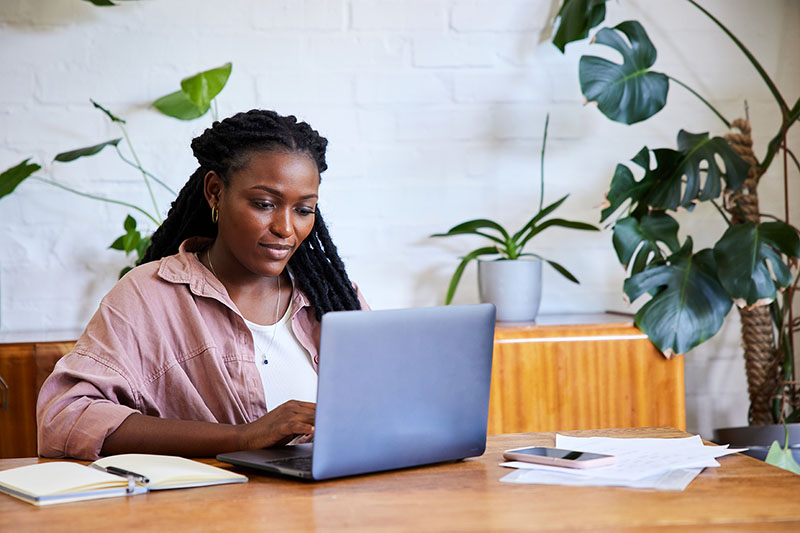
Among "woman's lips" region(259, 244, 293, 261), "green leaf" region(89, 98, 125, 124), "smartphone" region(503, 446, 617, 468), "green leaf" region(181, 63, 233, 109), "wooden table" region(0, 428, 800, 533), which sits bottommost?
"wooden table" region(0, 428, 800, 533)

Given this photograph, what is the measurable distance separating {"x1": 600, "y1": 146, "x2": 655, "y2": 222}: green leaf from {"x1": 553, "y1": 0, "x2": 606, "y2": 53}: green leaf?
1.26ft

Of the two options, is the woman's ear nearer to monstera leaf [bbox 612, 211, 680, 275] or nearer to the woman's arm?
the woman's arm

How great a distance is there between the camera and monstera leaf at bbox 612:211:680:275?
2.44 metres

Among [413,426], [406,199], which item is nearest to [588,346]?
[406,199]

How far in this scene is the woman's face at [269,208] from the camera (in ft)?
5.59

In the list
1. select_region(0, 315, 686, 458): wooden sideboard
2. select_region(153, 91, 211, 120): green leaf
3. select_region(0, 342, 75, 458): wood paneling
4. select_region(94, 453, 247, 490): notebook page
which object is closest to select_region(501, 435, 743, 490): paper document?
select_region(94, 453, 247, 490): notebook page

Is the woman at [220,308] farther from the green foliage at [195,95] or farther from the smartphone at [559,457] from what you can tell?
the green foliage at [195,95]

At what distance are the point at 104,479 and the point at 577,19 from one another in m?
1.95

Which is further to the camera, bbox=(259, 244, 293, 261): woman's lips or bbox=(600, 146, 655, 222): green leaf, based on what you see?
bbox=(600, 146, 655, 222): green leaf

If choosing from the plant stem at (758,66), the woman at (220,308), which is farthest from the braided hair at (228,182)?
the plant stem at (758,66)

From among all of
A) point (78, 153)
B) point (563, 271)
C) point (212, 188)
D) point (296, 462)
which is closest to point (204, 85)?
point (78, 153)

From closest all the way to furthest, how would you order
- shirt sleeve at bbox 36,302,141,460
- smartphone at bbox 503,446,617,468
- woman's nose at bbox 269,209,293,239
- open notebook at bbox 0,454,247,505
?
1. open notebook at bbox 0,454,247,505
2. smartphone at bbox 503,446,617,468
3. shirt sleeve at bbox 36,302,141,460
4. woman's nose at bbox 269,209,293,239

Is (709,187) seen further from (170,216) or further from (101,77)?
(101,77)

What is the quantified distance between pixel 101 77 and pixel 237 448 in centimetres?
169
